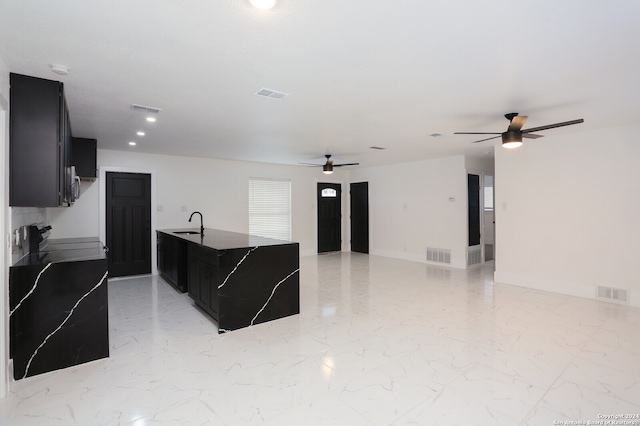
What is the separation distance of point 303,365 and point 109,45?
283 centimetres

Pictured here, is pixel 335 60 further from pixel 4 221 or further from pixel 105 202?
pixel 105 202

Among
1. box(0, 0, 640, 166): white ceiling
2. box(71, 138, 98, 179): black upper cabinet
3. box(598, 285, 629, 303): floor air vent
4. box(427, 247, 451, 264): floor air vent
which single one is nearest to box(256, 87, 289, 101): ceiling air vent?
box(0, 0, 640, 166): white ceiling

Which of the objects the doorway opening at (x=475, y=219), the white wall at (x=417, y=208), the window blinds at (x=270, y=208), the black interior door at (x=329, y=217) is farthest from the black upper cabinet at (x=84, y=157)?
the doorway opening at (x=475, y=219)

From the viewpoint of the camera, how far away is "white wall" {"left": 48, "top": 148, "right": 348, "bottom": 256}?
5828 millimetres

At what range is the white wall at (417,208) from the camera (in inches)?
277

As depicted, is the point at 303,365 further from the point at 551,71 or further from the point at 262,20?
the point at 551,71

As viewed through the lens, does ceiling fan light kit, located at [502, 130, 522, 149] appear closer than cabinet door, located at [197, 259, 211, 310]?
Yes

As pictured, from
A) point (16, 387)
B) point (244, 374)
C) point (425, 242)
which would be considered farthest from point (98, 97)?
point (425, 242)

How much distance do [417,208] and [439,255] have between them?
121 cm

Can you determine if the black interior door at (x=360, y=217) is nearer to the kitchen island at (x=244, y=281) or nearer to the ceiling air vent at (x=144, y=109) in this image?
the kitchen island at (x=244, y=281)

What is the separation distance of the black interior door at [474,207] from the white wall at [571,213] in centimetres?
127

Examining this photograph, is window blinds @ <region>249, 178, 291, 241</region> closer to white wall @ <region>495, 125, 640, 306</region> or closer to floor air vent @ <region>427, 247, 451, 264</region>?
floor air vent @ <region>427, 247, 451, 264</region>

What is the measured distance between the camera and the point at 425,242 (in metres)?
7.69

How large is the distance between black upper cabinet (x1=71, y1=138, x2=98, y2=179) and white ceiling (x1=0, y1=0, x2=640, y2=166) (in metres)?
0.99
